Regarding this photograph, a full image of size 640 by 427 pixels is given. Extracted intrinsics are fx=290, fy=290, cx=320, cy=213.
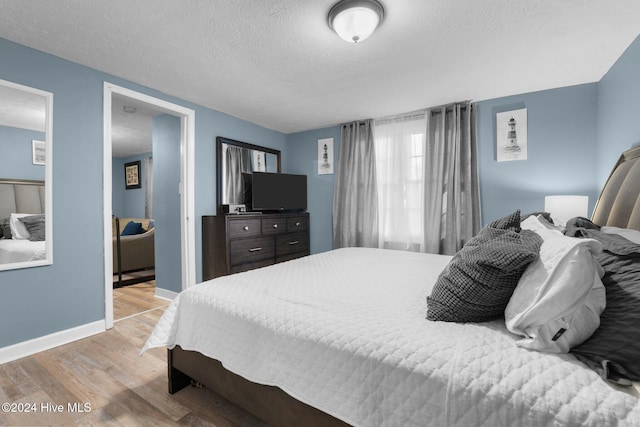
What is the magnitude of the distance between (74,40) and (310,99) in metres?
2.06

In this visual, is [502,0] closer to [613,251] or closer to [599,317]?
[613,251]

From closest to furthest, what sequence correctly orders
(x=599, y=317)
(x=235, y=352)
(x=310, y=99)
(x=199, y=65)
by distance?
(x=599, y=317) < (x=235, y=352) < (x=199, y=65) < (x=310, y=99)

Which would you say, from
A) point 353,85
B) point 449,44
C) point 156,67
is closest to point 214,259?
point 156,67

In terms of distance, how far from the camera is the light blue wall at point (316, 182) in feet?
14.7

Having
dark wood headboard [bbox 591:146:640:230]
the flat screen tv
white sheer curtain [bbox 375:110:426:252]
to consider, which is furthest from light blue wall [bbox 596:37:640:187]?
the flat screen tv

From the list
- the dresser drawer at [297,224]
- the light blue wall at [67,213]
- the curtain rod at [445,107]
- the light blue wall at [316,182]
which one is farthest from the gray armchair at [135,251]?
the curtain rod at [445,107]

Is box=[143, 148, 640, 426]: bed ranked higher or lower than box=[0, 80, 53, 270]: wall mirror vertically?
lower

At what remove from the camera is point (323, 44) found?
2.17 meters

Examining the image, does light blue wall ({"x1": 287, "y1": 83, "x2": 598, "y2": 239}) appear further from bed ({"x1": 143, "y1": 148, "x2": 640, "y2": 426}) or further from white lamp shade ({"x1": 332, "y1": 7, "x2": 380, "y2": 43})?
white lamp shade ({"x1": 332, "y1": 7, "x2": 380, "y2": 43})

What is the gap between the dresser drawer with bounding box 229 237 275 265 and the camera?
334 cm

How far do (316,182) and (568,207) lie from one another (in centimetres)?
307

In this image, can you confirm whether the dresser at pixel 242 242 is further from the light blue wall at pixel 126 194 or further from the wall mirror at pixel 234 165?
the light blue wall at pixel 126 194

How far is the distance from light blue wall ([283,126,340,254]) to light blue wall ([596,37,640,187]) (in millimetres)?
2901

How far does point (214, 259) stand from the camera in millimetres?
3363
